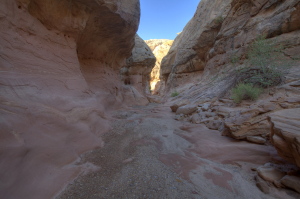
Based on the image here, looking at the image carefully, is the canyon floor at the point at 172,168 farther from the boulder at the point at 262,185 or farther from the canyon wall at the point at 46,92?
the canyon wall at the point at 46,92

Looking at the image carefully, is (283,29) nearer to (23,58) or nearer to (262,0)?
(262,0)

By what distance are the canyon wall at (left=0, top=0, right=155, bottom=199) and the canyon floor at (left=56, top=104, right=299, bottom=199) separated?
318 mm

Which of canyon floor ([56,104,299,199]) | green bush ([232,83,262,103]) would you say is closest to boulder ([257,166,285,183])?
canyon floor ([56,104,299,199])

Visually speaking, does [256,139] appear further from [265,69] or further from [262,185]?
[265,69]

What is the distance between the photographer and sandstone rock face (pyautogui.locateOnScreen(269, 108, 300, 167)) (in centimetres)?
177

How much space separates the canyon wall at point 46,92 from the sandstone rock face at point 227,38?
5319mm

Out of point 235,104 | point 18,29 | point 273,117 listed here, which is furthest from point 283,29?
point 18,29

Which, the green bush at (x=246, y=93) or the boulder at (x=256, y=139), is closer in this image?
the boulder at (x=256, y=139)

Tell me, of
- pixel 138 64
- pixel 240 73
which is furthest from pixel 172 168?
pixel 138 64

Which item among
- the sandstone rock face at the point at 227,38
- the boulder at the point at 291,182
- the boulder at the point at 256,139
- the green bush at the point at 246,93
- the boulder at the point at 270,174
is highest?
the sandstone rock face at the point at 227,38

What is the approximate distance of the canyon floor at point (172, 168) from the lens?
5.77 ft

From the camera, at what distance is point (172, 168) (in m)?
2.28

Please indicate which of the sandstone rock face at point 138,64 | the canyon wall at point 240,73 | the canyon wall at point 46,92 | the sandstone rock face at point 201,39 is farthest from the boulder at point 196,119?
the sandstone rock face at point 201,39

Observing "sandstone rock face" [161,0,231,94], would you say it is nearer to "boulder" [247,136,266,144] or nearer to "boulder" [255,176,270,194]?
"boulder" [247,136,266,144]
